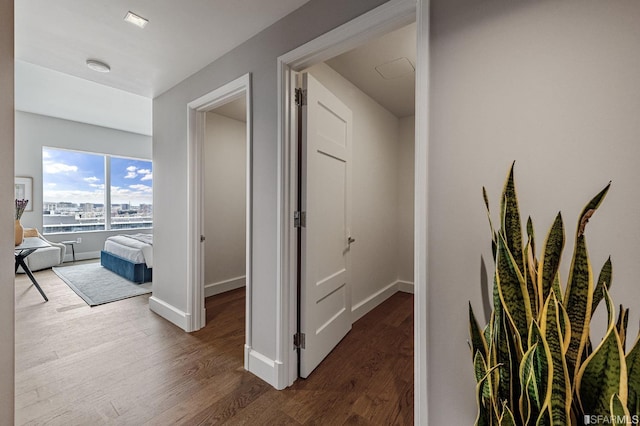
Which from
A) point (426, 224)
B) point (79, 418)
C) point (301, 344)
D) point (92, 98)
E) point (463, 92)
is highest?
point (92, 98)

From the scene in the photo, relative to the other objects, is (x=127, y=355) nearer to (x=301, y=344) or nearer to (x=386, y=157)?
(x=301, y=344)

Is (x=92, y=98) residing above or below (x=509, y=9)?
above

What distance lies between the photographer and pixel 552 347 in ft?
2.54

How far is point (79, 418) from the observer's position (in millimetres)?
1539

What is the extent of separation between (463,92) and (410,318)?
240 centimetres

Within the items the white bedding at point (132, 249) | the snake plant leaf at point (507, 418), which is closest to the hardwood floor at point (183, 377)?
the snake plant leaf at point (507, 418)

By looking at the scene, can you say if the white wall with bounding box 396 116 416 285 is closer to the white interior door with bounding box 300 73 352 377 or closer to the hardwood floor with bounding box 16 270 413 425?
the hardwood floor with bounding box 16 270 413 425

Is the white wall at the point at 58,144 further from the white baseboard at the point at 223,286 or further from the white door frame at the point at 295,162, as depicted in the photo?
the white door frame at the point at 295,162

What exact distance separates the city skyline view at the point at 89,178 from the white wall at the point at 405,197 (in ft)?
20.5

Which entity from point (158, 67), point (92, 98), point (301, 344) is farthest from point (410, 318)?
point (92, 98)

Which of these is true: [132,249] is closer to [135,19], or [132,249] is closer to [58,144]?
[58,144]

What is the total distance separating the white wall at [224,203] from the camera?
3736 millimetres

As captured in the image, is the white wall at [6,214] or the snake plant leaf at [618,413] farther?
the white wall at [6,214]

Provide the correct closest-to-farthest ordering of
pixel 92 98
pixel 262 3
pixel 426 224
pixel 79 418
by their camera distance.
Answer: pixel 426 224 < pixel 79 418 < pixel 262 3 < pixel 92 98
